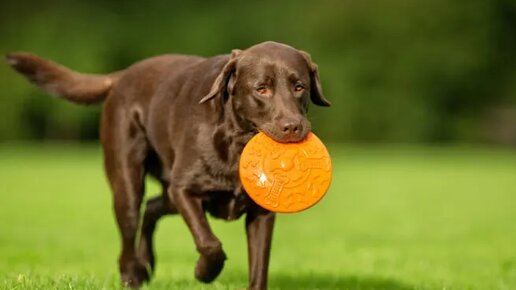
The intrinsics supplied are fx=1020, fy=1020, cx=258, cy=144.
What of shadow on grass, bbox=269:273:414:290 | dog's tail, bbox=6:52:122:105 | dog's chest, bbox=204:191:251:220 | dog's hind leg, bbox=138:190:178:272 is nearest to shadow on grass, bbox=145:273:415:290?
shadow on grass, bbox=269:273:414:290

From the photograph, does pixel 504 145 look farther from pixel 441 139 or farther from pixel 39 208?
pixel 39 208

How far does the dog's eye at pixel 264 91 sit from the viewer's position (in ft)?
18.7

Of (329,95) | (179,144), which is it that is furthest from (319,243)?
(329,95)

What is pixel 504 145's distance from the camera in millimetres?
46469

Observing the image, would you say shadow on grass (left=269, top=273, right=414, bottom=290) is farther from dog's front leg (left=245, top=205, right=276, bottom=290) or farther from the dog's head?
the dog's head

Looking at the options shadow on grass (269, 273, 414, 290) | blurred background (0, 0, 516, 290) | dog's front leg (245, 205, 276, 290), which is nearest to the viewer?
dog's front leg (245, 205, 276, 290)

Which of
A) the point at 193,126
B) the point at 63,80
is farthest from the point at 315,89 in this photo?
the point at 63,80

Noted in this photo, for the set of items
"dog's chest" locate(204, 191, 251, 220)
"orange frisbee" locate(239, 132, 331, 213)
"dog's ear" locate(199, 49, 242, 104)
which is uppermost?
"dog's ear" locate(199, 49, 242, 104)

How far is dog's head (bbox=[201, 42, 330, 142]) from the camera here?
18.2ft

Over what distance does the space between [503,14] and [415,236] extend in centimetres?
3826

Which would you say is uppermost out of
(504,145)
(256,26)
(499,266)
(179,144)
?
(179,144)

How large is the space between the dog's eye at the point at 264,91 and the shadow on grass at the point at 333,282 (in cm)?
158

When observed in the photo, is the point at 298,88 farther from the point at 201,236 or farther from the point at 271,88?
the point at 201,236

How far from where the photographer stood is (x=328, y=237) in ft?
39.1
